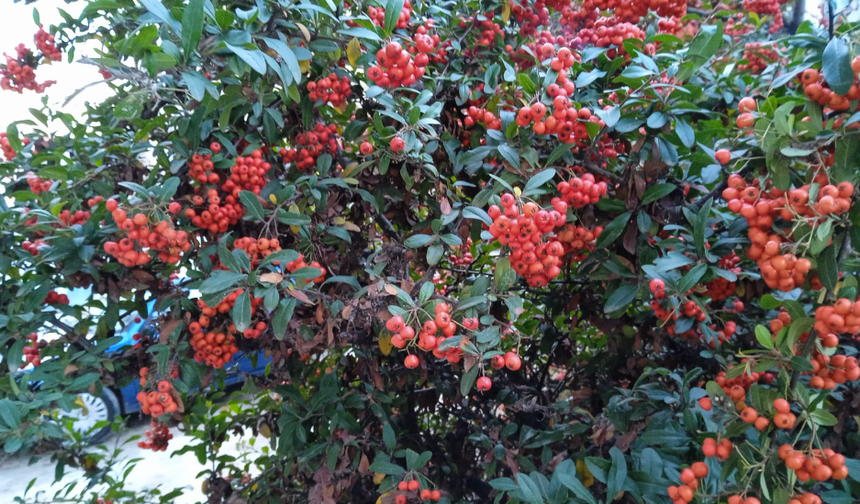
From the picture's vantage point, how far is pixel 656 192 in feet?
4.50

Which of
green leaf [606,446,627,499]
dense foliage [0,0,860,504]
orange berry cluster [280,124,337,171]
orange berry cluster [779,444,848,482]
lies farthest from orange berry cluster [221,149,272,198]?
orange berry cluster [779,444,848,482]

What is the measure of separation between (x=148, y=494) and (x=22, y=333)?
1.22 meters

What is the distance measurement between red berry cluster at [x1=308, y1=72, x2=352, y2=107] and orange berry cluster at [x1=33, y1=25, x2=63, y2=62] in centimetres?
134

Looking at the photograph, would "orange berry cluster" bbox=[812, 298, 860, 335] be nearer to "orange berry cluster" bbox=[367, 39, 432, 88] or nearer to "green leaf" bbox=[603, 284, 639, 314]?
"green leaf" bbox=[603, 284, 639, 314]

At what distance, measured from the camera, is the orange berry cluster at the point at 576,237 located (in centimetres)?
143

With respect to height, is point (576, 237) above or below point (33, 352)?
above

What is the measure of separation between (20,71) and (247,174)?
1.49 m

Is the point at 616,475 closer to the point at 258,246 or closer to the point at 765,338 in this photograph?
the point at 765,338

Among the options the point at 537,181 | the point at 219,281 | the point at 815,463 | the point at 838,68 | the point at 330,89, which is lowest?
the point at 815,463

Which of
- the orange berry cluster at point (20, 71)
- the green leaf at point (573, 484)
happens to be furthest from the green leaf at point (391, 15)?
the orange berry cluster at point (20, 71)

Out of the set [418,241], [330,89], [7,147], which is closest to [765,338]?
[418,241]

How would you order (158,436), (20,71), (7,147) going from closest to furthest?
(7,147) < (20,71) < (158,436)

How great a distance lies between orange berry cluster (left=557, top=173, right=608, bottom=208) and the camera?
1.32 metres

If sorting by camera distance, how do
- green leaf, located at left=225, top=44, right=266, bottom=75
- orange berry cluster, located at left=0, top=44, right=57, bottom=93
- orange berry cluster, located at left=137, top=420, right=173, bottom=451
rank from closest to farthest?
green leaf, located at left=225, top=44, right=266, bottom=75, orange berry cluster, located at left=0, top=44, right=57, bottom=93, orange berry cluster, located at left=137, top=420, right=173, bottom=451
